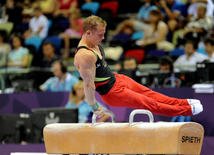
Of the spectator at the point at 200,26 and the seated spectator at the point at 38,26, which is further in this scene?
the seated spectator at the point at 38,26

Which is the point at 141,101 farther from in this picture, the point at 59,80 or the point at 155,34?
the point at 155,34

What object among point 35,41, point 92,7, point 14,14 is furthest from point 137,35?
point 14,14

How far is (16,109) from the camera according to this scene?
6641 mm

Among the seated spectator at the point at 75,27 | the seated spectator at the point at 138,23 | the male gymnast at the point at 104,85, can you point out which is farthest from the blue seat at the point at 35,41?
the male gymnast at the point at 104,85

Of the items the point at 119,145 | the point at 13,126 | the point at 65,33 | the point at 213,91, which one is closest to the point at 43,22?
the point at 65,33

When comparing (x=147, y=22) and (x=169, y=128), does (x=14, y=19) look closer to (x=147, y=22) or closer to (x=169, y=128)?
(x=147, y=22)

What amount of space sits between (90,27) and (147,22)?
5.99 metres

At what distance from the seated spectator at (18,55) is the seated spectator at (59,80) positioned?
5.85 feet

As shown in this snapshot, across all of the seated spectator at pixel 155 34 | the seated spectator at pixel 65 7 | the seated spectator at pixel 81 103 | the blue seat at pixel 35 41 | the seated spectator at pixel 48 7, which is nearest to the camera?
the seated spectator at pixel 81 103

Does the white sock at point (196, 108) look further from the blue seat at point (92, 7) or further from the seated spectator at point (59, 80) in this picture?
the blue seat at point (92, 7)

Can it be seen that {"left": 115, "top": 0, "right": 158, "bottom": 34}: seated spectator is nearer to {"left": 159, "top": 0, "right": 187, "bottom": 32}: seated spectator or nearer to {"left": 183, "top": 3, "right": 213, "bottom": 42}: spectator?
{"left": 159, "top": 0, "right": 187, "bottom": 32}: seated spectator

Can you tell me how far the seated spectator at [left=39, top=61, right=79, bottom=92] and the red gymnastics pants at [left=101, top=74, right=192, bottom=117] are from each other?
3.15 m

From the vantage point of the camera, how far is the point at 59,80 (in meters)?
7.12

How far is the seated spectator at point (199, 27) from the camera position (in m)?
7.49
